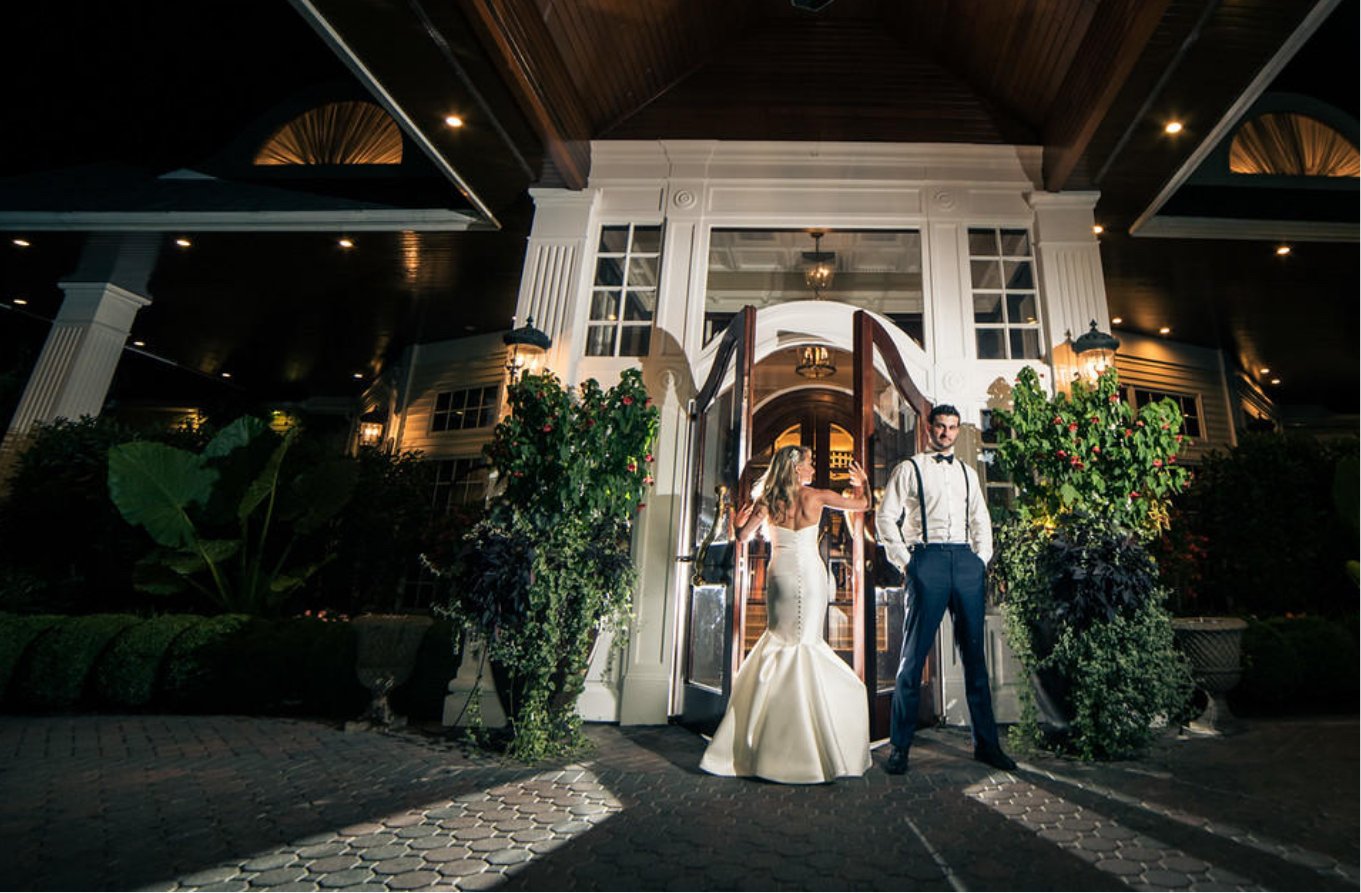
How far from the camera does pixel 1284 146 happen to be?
22.5 ft

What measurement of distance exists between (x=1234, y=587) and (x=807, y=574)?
6.84 m

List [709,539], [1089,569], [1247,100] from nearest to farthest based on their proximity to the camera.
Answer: [1089,569]
[709,539]
[1247,100]

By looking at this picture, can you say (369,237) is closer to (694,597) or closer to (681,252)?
(681,252)

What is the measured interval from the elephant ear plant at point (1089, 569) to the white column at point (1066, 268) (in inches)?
47.6

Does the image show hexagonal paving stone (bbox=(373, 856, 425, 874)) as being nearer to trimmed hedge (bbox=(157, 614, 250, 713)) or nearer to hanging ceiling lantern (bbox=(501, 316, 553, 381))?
hanging ceiling lantern (bbox=(501, 316, 553, 381))

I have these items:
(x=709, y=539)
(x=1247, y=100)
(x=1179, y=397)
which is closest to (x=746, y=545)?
(x=709, y=539)

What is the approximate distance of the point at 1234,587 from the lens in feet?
23.3

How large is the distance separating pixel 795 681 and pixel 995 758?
1.24 metres

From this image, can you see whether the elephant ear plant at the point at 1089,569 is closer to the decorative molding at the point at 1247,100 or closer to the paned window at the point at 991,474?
the paned window at the point at 991,474

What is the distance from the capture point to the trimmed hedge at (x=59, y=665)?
5.02 meters

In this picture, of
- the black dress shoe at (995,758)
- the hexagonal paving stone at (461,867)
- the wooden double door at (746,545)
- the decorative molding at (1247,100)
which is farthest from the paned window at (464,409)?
the decorative molding at (1247,100)

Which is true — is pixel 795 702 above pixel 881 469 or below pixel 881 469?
below

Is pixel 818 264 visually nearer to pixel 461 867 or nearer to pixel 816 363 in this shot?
pixel 816 363

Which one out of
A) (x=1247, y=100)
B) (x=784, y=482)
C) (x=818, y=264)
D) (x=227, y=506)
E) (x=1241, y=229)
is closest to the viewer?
(x=784, y=482)
